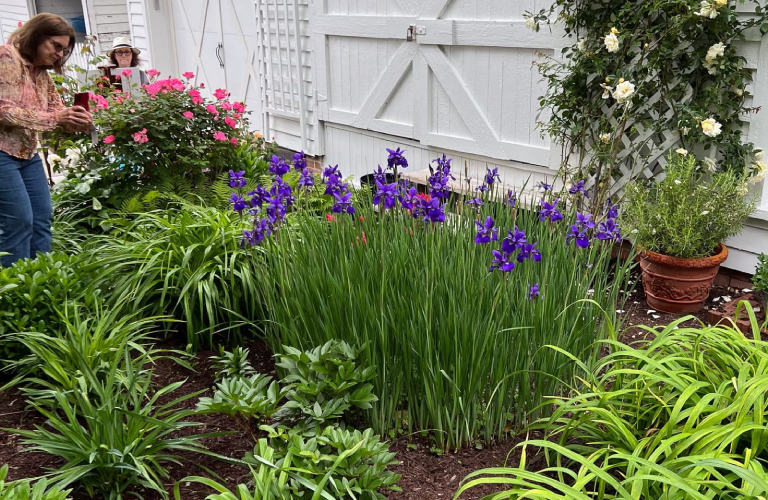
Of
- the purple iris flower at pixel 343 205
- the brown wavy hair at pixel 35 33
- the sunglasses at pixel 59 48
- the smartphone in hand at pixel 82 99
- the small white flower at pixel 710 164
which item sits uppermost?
the brown wavy hair at pixel 35 33

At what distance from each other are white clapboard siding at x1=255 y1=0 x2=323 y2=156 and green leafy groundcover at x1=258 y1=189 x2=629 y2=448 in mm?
5135

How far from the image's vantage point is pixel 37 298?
290 centimetres

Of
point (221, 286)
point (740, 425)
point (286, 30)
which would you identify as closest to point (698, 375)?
point (740, 425)

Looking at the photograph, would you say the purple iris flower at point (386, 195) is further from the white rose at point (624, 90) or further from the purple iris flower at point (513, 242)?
the white rose at point (624, 90)

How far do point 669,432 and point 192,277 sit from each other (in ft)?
7.08

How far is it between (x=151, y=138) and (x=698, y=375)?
3.89 metres

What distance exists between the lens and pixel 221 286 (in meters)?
3.34

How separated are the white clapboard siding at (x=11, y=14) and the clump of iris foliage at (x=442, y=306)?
47.3 feet

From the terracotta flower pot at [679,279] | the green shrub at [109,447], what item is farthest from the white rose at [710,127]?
the green shrub at [109,447]

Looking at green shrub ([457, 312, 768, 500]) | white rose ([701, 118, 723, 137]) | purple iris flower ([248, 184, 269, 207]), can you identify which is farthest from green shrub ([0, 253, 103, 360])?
white rose ([701, 118, 723, 137])

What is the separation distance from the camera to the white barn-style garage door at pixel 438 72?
5.09m

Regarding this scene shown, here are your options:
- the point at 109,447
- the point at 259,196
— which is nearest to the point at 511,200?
the point at 259,196

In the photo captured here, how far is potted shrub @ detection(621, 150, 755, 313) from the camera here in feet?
12.2

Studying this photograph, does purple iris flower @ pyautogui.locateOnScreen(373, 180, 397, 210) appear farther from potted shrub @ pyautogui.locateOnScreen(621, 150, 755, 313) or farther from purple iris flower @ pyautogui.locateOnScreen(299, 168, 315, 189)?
potted shrub @ pyautogui.locateOnScreen(621, 150, 755, 313)
